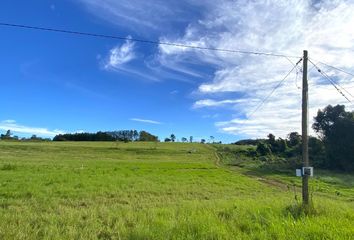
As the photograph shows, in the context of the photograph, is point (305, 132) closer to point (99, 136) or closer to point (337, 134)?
point (337, 134)

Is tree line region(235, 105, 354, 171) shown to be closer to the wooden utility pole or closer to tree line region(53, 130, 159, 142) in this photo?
the wooden utility pole

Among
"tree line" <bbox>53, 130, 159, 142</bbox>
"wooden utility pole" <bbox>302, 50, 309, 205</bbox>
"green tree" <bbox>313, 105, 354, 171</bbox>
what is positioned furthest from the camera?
"tree line" <bbox>53, 130, 159, 142</bbox>

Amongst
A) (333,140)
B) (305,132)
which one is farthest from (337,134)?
(305,132)

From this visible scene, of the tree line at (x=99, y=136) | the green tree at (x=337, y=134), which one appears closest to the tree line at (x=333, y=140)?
the green tree at (x=337, y=134)

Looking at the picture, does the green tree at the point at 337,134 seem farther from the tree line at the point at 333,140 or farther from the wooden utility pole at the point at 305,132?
the wooden utility pole at the point at 305,132

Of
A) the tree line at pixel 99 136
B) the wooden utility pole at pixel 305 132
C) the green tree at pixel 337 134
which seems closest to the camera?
the wooden utility pole at pixel 305 132

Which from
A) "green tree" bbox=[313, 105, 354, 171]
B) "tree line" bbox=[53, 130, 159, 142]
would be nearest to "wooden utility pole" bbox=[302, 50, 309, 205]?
"green tree" bbox=[313, 105, 354, 171]

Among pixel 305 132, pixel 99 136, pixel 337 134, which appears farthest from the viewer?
pixel 99 136

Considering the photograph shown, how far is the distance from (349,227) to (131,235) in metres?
5.62

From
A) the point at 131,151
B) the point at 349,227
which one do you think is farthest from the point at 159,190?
the point at 131,151

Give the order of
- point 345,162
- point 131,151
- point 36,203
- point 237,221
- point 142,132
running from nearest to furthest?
point 237,221 → point 36,203 → point 345,162 → point 131,151 → point 142,132

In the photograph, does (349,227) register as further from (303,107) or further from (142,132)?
(142,132)

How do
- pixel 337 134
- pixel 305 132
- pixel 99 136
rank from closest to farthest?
pixel 305 132
pixel 337 134
pixel 99 136

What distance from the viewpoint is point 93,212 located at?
13750mm
